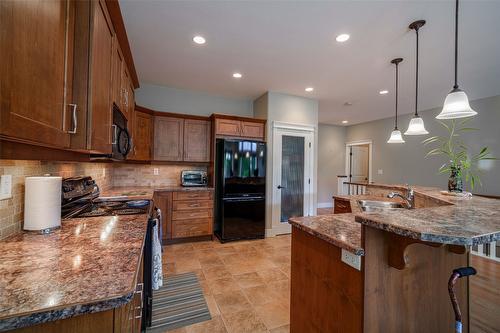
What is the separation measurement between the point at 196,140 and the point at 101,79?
268 cm

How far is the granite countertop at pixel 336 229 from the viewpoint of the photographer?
110 centimetres

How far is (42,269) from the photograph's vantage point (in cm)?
78

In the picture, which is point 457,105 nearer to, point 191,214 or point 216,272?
point 216,272

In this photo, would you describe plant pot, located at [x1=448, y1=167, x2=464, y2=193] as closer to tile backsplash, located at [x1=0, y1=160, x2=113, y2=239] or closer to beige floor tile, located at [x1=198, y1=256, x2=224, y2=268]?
beige floor tile, located at [x1=198, y1=256, x2=224, y2=268]

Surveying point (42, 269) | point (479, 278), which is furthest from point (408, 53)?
point (42, 269)

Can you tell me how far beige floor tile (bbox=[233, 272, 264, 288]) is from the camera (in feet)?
8.04

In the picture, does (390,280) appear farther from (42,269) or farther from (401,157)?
(401,157)

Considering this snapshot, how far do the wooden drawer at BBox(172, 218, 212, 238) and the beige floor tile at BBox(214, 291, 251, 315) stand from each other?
1620 millimetres

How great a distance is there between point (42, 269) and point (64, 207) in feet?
3.39

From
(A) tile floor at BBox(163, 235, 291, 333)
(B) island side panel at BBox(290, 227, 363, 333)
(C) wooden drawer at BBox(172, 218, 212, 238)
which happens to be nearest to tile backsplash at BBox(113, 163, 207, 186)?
(C) wooden drawer at BBox(172, 218, 212, 238)

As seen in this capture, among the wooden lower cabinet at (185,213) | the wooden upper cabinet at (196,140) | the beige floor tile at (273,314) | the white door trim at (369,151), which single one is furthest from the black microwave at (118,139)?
the white door trim at (369,151)

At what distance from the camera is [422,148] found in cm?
524

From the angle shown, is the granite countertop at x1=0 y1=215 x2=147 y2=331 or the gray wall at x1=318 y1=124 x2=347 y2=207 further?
the gray wall at x1=318 y1=124 x2=347 y2=207

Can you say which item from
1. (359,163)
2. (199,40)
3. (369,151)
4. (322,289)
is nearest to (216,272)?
(322,289)
